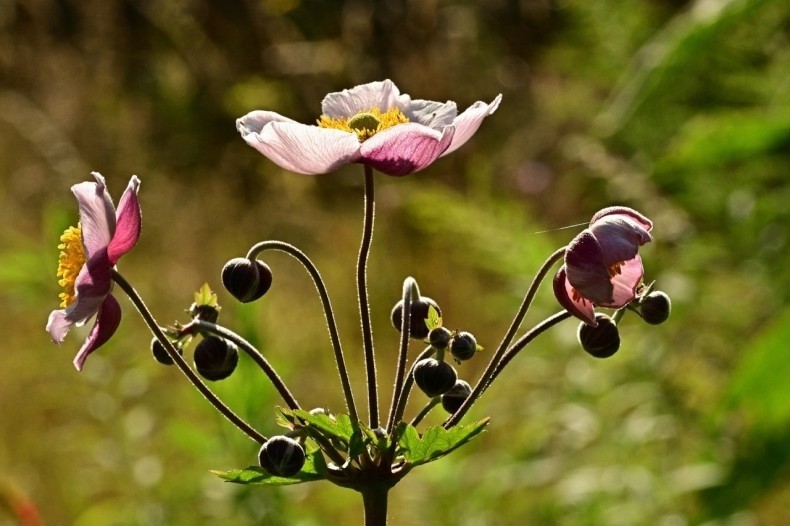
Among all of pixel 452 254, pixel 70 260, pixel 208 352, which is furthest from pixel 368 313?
pixel 452 254

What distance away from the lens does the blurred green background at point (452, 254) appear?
436 cm

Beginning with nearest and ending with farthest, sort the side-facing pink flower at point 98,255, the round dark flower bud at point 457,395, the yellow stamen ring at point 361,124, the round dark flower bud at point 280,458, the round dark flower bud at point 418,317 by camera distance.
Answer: the round dark flower bud at point 280,458 < the side-facing pink flower at point 98,255 < the round dark flower bud at point 457,395 < the round dark flower bud at point 418,317 < the yellow stamen ring at point 361,124

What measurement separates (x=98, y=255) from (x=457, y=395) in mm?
765

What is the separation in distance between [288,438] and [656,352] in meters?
3.52

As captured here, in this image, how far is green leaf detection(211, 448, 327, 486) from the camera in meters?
1.99

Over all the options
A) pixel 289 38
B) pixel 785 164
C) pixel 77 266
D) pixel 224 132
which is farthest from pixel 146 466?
pixel 224 132

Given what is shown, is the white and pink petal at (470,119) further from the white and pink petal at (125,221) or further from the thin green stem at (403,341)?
the white and pink petal at (125,221)

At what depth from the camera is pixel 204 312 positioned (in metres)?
2.26

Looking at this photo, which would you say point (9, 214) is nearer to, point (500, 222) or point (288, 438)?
point (500, 222)

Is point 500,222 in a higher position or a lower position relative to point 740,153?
higher

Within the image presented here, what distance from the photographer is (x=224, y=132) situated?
1562 centimetres

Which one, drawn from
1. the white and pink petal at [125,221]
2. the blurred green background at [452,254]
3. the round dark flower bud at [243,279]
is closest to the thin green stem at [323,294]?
the round dark flower bud at [243,279]

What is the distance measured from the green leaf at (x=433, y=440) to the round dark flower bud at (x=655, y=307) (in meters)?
0.42

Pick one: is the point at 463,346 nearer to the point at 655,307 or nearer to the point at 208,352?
the point at 655,307
